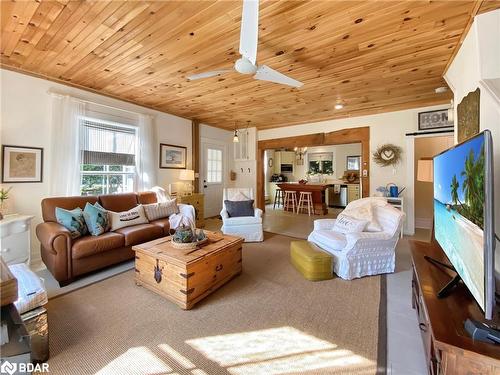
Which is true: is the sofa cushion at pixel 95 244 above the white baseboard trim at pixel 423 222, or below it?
above

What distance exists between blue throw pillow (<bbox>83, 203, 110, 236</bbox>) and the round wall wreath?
4.95 m

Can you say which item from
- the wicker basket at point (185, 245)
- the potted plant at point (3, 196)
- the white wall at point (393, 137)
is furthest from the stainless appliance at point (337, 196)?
the potted plant at point (3, 196)

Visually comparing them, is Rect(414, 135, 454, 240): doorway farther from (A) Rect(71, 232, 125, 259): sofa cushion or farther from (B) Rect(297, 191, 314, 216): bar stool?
(A) Rect(71, 232, 125, 259): sofa cushion

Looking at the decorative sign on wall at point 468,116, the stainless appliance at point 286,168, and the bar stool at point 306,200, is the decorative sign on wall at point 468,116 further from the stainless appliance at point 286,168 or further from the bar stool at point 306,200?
the stainless appliance at point 286,168

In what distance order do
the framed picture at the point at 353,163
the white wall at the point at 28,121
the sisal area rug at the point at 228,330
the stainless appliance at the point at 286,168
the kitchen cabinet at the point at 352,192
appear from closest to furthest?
the sisal area rug at the point at 228,330
the white wall at the point at 28,121
the kitchen cabinet at the point at 352,192
the framed picture at the point at 353,163
the stainless appliance at the point at 286,168

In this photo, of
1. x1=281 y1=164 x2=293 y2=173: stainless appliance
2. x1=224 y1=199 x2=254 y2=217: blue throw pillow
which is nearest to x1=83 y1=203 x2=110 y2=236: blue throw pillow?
x1=224 y1=199 x2=254 y2=217: blue throw pillow

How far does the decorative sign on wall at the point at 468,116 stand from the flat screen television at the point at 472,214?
3.25 feet

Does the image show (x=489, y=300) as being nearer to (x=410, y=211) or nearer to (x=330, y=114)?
(x=410, y=211)

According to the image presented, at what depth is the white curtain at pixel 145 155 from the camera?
14.1ft

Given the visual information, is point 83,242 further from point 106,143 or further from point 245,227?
point 245,227

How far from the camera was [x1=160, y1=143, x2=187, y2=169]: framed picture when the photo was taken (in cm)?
480

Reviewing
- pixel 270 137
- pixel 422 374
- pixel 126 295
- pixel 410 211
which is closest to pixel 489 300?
pixel 422 374

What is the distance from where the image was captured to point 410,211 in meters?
4.48

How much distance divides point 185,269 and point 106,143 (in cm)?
304
